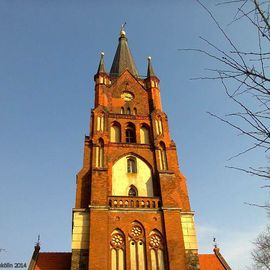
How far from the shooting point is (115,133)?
21.3 meters

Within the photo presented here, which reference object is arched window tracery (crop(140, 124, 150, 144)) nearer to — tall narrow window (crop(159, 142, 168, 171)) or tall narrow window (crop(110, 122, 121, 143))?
tall narrow window (crop(159, 142, 168, 171))

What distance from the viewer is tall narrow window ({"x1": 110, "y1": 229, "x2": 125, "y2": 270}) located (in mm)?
15085

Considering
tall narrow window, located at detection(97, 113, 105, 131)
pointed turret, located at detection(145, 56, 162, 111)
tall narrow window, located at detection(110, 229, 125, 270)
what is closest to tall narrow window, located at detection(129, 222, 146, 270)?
tall narrow window, located at detection(110, 229, 125, 270)

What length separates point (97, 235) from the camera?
604 inches

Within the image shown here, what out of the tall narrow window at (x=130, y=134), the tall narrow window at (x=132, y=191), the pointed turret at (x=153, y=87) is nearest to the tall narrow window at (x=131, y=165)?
the tall narrow window at (x=132, y=191)

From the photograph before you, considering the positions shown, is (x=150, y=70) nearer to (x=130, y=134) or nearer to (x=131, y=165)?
(x=130, y=134)

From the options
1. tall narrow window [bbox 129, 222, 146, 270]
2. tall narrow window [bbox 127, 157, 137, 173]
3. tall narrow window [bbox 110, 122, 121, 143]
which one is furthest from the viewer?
tall narrow window [bbox 110, 122, 121, 143]

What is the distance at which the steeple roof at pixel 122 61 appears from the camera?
26947 millimetres

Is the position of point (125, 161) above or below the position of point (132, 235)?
above

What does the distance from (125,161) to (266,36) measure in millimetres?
16028

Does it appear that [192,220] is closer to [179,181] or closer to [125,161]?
[179,181]

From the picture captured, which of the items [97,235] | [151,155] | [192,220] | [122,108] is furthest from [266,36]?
[122,108]

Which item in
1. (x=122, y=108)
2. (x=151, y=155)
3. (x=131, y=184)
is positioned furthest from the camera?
(x=122, y=108)

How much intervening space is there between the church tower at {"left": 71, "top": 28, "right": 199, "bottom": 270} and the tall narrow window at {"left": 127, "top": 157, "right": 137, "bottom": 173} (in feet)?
0.20
